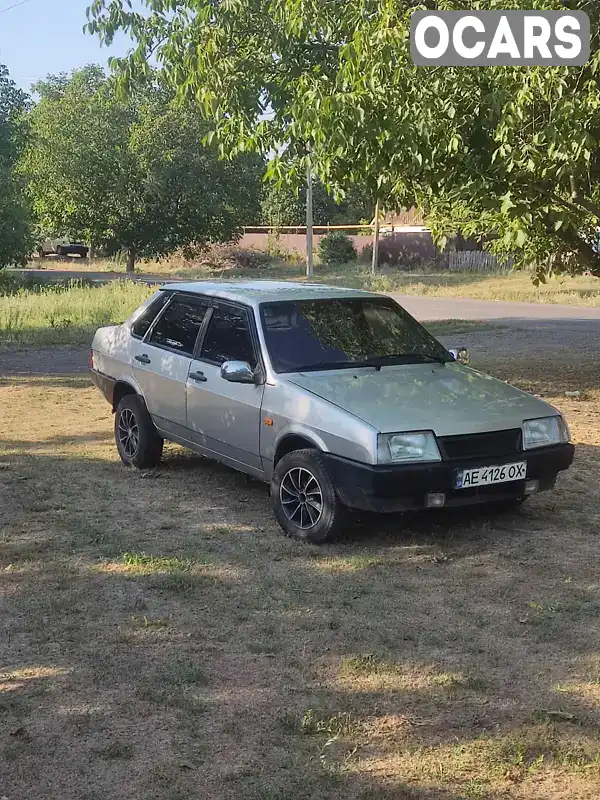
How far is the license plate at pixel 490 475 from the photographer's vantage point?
627cm

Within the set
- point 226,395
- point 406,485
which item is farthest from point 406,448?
point 226,395

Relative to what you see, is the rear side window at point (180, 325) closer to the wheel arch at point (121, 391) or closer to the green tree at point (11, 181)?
the wheel arch at point (121, 391)

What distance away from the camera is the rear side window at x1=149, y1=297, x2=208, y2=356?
7.98 meters

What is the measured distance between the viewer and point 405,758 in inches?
147

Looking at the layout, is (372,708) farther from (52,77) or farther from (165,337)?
(52,77)

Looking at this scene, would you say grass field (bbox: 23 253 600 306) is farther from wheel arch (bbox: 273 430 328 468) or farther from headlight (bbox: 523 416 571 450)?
wheel arch (bbox: 273 430 328 468)

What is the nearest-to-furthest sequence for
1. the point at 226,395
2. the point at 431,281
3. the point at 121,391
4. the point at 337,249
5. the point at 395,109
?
the point at 226,395
the point at 121,391
the point at 395,109
the point at 431,281
the point at 337,249

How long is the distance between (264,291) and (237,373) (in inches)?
42.4

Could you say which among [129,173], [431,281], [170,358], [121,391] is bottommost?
[431,281]

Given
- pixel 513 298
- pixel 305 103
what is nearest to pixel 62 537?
pixel 305 103

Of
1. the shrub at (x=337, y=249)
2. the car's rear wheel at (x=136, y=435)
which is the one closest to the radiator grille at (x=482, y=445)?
the car's rear wheel at (x=136, y=435)

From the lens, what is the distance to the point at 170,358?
318 inches

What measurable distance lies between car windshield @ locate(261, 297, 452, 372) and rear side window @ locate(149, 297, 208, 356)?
772mm

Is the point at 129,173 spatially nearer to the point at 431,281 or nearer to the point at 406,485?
the point at 431,281
